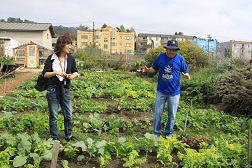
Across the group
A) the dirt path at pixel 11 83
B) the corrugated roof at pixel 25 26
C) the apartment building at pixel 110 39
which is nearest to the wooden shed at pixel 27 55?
the dirt path at pixel 11 83

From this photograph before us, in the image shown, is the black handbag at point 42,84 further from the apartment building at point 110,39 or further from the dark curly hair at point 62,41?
the apartment building at point 110,39

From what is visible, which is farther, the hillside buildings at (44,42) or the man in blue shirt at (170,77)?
the hillside buildings at (44,42)

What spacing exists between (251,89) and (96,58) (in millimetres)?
18380

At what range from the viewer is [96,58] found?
→ 82.7ft

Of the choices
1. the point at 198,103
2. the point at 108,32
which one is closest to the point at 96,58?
the point at 198,103

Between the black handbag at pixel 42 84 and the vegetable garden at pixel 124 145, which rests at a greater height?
the black handbag at pixel 42 84

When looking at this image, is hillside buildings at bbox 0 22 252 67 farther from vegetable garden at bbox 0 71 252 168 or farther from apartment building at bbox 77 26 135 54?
vegetable garden at bbox 0 71 252 168

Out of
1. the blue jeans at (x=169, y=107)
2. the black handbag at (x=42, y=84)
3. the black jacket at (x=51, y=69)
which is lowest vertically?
the blue jeans at (x=169, y=107)

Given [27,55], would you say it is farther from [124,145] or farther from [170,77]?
[124,145]

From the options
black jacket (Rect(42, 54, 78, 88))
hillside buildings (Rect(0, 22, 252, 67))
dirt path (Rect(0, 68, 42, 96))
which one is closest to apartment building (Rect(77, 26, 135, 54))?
hillside buildings (Rect(0, 22, 252, 67))

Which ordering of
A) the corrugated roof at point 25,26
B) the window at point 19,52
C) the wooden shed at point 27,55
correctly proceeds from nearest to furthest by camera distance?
1. the wooden shed at point 27,55
2. the window at point 19,52
3. the corrugated roof at point 25,26

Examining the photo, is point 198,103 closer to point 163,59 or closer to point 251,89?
point 251,89

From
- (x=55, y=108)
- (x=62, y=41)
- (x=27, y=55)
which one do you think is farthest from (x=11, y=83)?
(x=27, y=55)

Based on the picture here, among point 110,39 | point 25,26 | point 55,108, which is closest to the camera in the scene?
point 55,108
